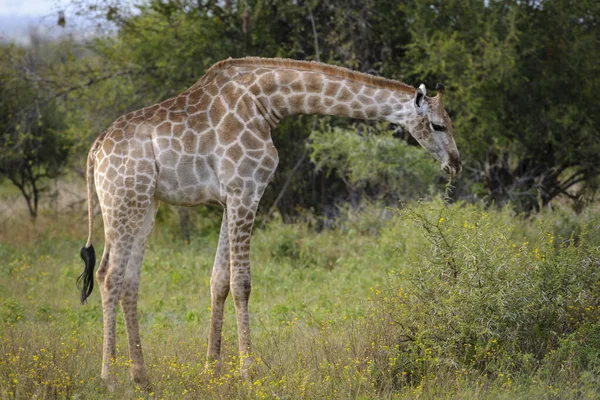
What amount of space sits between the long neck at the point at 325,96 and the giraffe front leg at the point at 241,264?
33.7 inches

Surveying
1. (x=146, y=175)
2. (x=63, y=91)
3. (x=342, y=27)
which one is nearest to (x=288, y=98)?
(x=146, y=175)

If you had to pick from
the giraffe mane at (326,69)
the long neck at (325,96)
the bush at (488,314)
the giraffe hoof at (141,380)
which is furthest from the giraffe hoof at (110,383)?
the giraffe mane at (326,69)

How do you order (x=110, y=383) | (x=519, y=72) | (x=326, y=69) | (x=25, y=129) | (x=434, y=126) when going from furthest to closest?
1. (x=25, y=129)
2. (x=519, y=72)
3. (x=326, y=69)
4. (x=434, y=126)
5. (x=110, y=383)

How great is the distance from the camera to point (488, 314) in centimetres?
602

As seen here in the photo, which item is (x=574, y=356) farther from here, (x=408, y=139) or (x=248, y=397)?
(x=408, y=139)

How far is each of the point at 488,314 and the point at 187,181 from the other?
260 centimetres

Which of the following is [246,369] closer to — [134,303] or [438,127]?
[134,303]

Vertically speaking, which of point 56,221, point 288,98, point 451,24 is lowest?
point 56,221

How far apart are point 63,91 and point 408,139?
6560mm

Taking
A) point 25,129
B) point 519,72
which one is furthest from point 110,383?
point 25,129

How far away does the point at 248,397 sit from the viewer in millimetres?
5496

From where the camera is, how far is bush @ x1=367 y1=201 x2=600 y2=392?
593 cm

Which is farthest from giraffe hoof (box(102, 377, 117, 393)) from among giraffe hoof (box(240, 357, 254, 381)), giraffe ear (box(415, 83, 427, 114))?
giraffe ear (box(415, 83, 427, 114))

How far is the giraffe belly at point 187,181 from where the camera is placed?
20.0 feet
